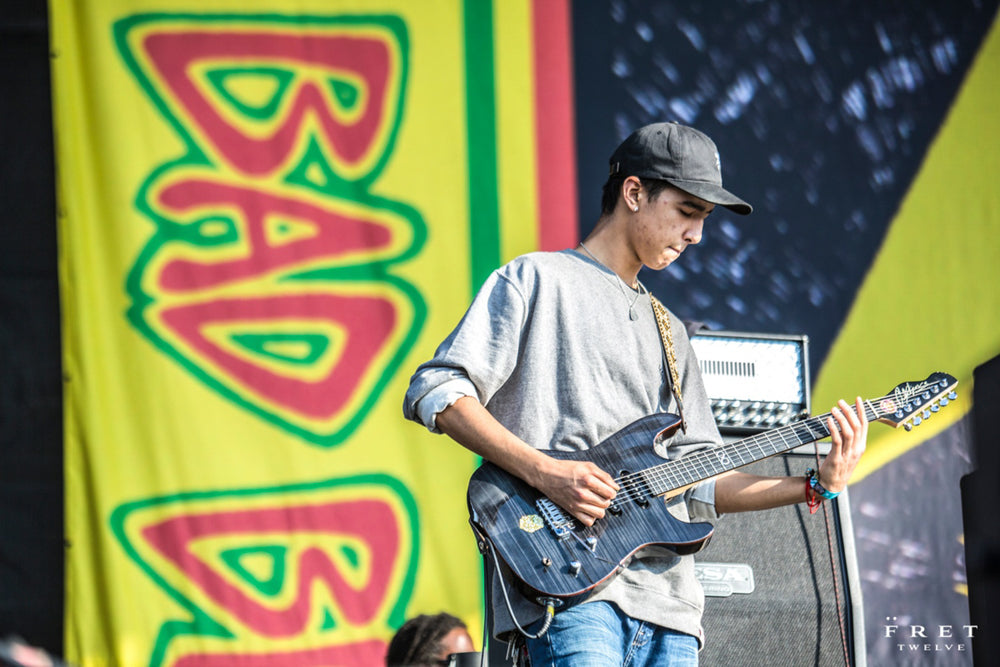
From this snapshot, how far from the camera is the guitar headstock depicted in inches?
92.2

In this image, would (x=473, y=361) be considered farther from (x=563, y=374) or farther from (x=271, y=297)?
(x=271, y=297)

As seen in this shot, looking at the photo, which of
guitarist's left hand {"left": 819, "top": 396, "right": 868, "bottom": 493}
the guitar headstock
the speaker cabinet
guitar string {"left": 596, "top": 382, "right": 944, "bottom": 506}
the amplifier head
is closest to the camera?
guitar string {"left": 596, "top": 382, "right": 944, "bottom": 506}

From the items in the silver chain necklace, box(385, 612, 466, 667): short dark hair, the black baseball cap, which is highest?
the black baseball cap

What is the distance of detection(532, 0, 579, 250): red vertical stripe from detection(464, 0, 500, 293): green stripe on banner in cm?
14

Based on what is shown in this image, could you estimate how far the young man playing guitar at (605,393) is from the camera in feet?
6.31

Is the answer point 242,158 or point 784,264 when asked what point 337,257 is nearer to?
point 242,158

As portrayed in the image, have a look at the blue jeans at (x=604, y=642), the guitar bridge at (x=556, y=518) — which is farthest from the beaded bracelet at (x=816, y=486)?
the guitar bridge at (x=556, y=518)

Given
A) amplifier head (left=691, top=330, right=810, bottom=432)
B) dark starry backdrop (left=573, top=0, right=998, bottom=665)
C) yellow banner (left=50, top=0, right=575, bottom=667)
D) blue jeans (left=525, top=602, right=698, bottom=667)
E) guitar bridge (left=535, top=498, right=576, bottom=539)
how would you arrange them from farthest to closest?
1. dark starry backdrop (left=573, top=0, right=998, bottom=665)
2. yellow banner (left=50, top=0, right=575, bottom=667)
3. amplifier head (left=691, top=330, right=810, bottom=432)
4. guitar bridge (left=535, top=498, right=576, bottom=539)
5. blue jeans (left=525, top=602, right=698, bottom=667)

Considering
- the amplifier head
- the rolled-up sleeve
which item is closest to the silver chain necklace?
the rolled-up sleeve

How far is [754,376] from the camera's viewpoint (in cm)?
291

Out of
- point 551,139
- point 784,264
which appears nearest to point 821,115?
point 784,264

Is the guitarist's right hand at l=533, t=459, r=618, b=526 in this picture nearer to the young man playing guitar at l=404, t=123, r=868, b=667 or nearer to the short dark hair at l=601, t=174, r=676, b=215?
the young man playing guitar at l=404, t=123, r=868, b=667

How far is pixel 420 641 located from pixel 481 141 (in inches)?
60.8

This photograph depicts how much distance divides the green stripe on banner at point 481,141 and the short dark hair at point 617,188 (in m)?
1.16
